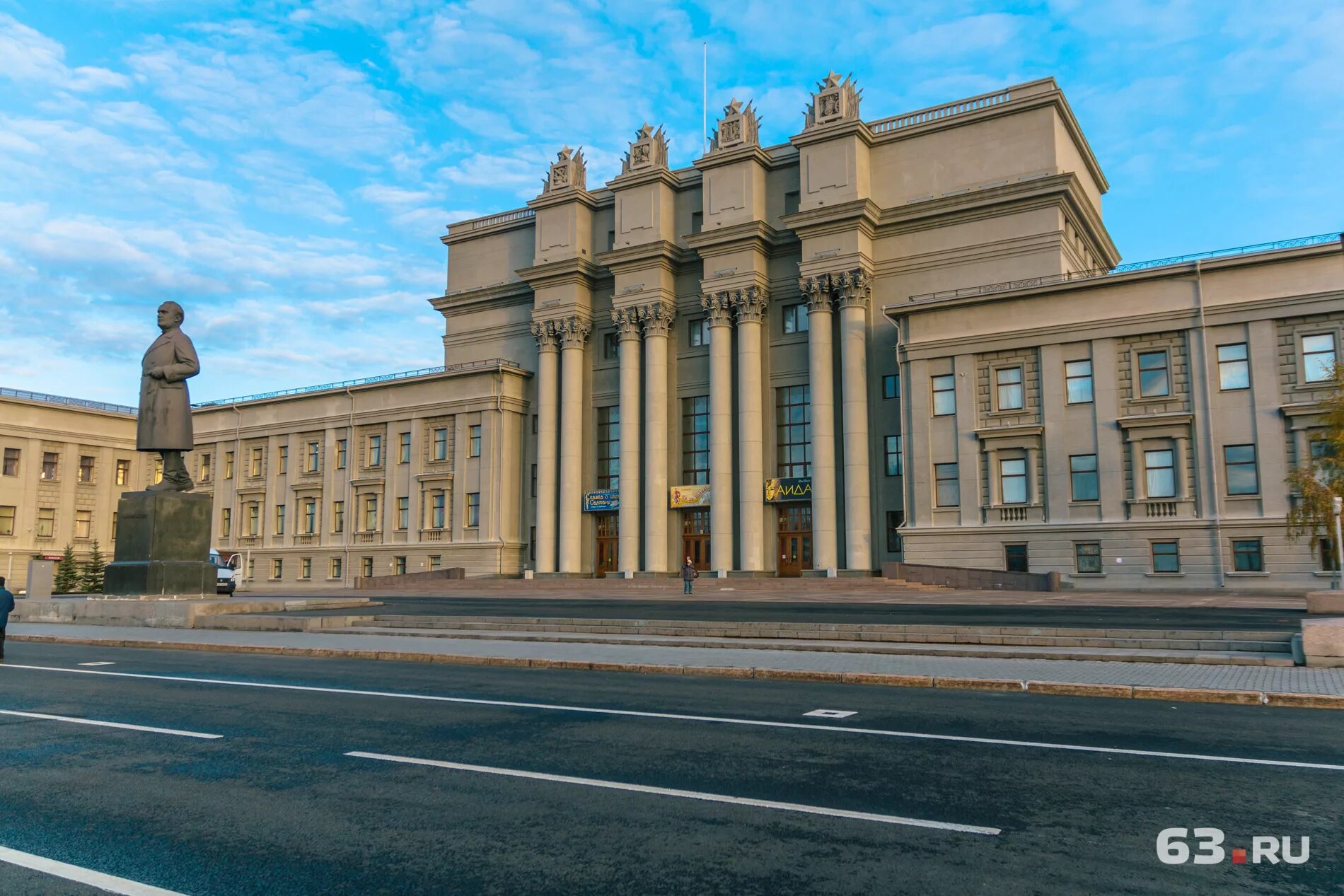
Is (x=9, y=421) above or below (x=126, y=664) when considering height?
above

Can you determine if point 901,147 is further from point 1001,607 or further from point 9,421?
point 9,421

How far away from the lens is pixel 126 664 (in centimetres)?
1518

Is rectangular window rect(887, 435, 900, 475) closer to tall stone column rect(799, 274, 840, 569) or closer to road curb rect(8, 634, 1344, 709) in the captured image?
tall stone column rect(799, 274, 840, 569)

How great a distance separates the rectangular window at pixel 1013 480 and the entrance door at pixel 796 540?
1141 cm

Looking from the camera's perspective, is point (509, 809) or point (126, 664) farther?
point (126, 664)

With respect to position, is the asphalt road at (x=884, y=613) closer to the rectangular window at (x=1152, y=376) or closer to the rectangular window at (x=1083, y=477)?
the rectangular window at (x=1083, y=477)

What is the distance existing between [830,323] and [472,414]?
77.9 feet

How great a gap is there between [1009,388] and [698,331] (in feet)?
65.0

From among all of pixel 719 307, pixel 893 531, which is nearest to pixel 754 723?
A: pixel 893 531

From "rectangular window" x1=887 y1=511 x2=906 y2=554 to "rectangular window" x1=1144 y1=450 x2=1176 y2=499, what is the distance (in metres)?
11.8

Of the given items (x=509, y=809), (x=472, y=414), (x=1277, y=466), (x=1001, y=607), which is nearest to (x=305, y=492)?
(x=472, y=414)

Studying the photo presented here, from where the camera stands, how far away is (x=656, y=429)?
53.7 metres
